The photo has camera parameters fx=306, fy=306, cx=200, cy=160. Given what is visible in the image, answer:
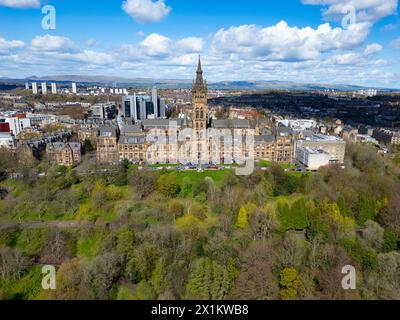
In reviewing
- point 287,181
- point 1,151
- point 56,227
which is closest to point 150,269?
point 56,227

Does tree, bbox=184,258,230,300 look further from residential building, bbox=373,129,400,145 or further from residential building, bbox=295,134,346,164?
residential building, bbox=373,129,400,145

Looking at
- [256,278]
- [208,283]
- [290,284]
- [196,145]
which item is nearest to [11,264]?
[208,283]

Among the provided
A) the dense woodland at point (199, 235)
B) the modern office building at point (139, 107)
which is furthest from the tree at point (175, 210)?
the modern office building at point (139, 107)

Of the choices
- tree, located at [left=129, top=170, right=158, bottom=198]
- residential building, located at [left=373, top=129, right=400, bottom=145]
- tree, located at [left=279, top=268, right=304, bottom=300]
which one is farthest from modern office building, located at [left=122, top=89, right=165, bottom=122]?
tree, located at [left=279, top=268, right=304, bottom=300]

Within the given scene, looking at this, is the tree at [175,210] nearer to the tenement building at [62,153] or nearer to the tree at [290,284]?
the tree at [290,284]

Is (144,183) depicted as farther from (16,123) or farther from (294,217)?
(16,123)
